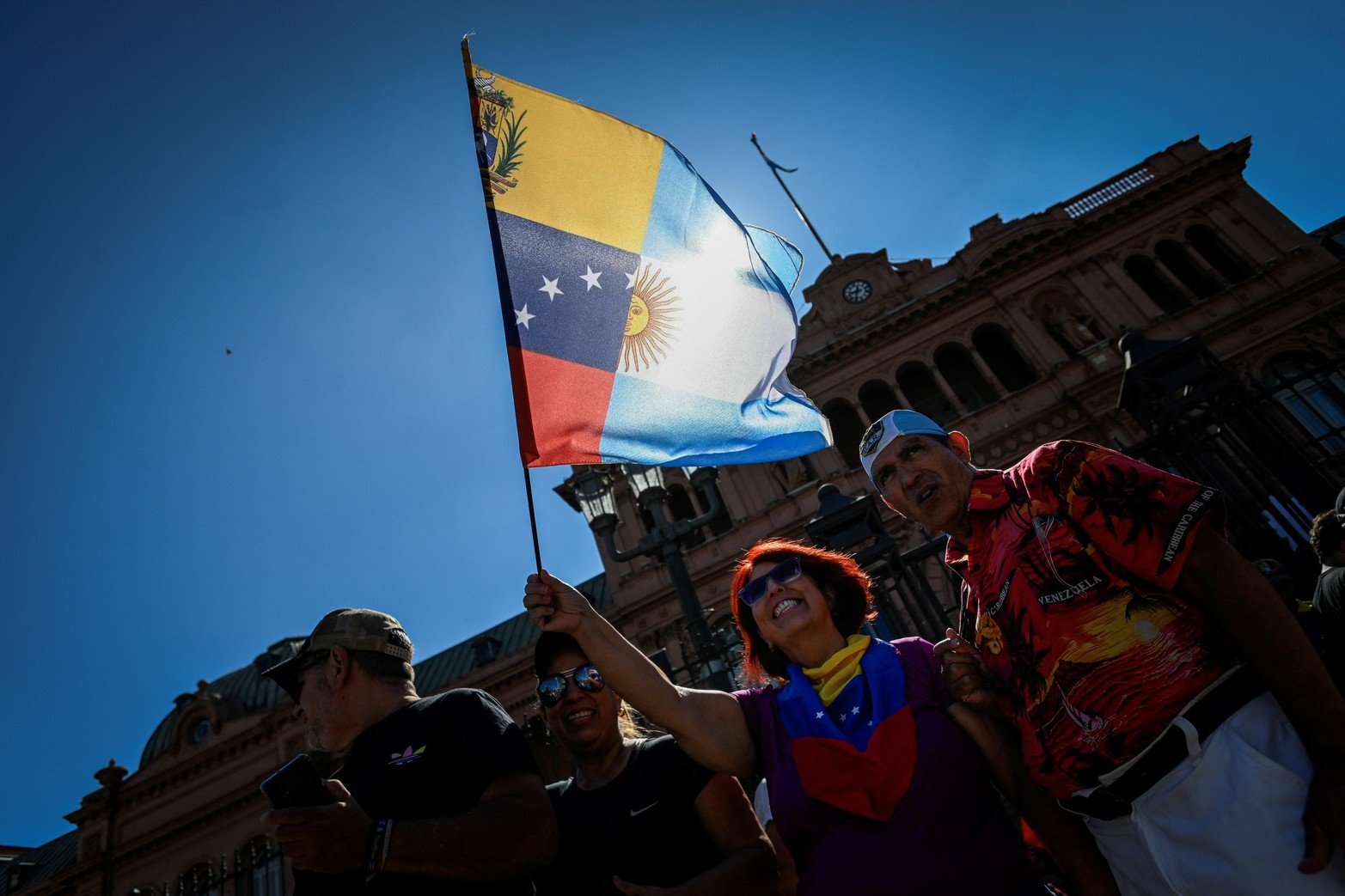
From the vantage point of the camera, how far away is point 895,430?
275 centimetres

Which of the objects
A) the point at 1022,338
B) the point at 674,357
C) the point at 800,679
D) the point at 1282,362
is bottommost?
the point at 800,679

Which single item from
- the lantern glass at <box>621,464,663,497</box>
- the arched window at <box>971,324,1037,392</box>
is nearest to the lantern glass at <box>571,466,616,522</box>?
the lantern glass at <box>621,464,663,497</box>

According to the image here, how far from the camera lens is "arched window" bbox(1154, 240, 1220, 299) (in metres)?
18.3

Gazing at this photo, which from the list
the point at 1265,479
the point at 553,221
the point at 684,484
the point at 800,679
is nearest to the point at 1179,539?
the point at 800,679

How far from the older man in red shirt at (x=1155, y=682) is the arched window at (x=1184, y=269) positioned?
2103cm

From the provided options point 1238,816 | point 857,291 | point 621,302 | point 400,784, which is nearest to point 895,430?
point 1238,816

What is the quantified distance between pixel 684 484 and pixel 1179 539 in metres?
17.8

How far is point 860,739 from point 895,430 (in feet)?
4.00

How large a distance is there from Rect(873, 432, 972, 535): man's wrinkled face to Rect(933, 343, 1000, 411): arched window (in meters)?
17.4

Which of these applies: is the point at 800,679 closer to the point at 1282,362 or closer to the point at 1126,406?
the point at 1126,406

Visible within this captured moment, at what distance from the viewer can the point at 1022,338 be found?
1862 cm

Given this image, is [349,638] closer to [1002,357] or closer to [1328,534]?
[1328,534]

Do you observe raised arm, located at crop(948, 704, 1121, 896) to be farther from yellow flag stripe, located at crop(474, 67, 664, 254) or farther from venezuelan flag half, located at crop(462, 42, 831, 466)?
yellow flag stripe, located at crop(474, 67, 664, 254)

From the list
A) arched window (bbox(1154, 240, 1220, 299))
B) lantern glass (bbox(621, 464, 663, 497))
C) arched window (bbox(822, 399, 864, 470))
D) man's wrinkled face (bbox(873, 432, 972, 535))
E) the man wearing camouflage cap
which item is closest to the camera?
the man wearing camouflage cap
